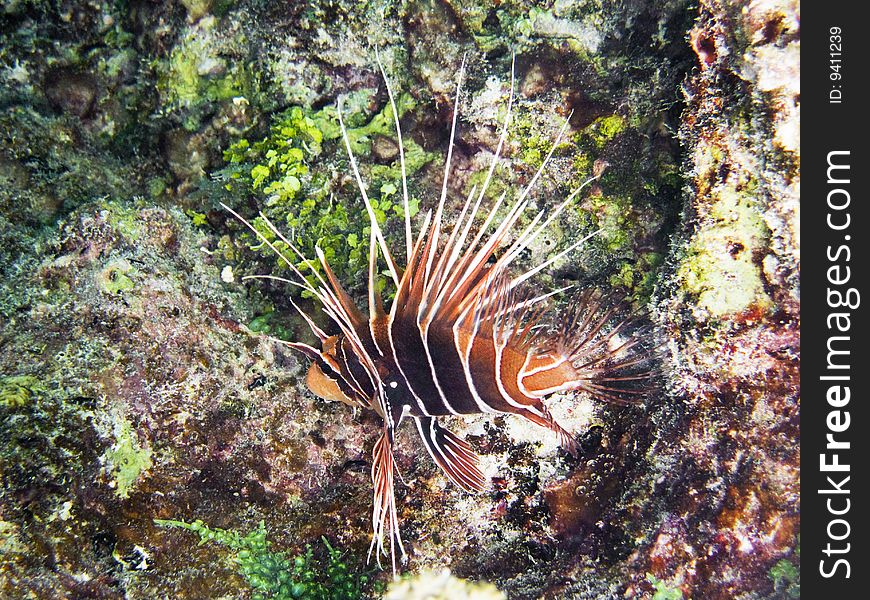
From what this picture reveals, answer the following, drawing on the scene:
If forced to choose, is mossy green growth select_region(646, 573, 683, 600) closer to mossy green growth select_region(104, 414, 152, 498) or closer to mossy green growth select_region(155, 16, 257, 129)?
mossy green growth select_region(104, 414, 152, 498)

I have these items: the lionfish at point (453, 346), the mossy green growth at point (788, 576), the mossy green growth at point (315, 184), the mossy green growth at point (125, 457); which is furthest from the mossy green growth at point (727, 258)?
the mossy green growth at point (125, 457)

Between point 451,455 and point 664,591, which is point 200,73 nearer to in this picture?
point 451,455

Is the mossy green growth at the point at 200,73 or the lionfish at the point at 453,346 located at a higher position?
the mossy green growth at the point at 200,73

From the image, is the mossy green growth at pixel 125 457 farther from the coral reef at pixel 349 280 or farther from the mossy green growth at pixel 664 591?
the mossy green growth at pixel 664 591

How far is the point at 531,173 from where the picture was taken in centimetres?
328

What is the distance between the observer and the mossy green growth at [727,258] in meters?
2.33

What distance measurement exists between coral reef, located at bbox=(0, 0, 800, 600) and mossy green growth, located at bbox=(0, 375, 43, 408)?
0.05ft

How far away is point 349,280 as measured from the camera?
137 inches

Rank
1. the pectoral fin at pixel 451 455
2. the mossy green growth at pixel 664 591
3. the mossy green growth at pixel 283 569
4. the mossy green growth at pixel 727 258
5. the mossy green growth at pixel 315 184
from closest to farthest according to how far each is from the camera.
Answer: the mossy green growth at pixel 727 258, the mossy green growth at pixel 664 591, the pectoral fin at pixel 451 455, the mossy green growth at pixel 283 569, the mossy green growth at pixel 315 184

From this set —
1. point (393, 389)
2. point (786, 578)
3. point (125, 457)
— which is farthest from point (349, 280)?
point (786, 578)

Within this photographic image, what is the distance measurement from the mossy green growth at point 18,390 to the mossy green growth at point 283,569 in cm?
95

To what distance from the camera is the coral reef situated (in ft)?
7.66

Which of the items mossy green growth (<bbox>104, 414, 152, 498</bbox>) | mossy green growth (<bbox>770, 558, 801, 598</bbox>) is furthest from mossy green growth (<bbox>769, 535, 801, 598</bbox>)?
mossy green growth (<bbox>104, 414, 152, 498</bbox>)
